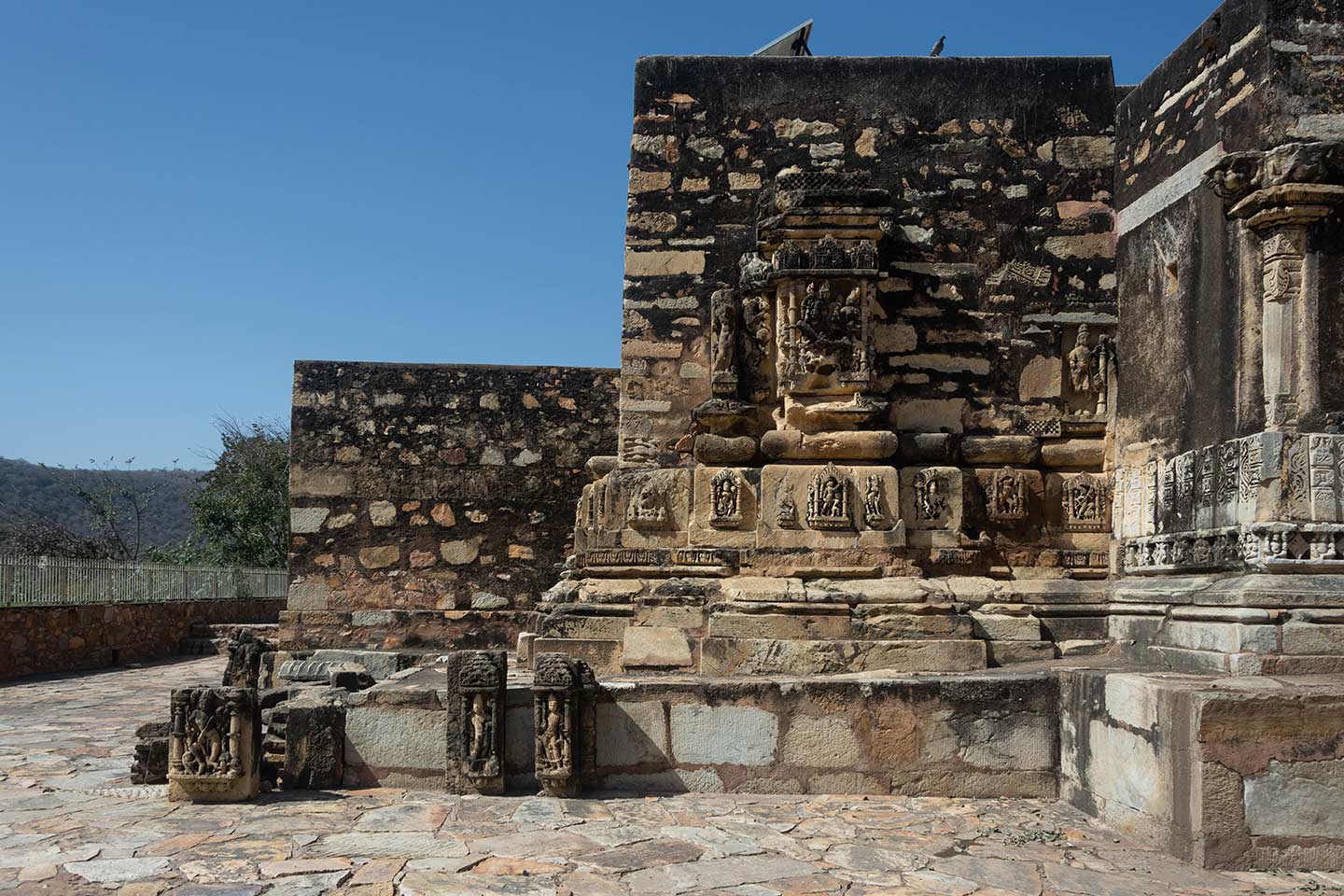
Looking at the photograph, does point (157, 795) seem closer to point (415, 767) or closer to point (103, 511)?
point (415, 767)

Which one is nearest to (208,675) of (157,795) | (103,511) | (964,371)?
(157,795)

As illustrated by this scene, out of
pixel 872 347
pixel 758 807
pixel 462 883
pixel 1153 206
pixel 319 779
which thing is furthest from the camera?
pixel 872 347

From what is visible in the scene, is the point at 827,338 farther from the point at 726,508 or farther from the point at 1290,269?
the point at 1290,269

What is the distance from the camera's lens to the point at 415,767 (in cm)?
586

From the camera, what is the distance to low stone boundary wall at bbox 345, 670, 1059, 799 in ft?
18.8

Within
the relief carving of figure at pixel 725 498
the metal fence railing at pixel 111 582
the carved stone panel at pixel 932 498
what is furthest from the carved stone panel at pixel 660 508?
the metal fence railing at pixel 111 582

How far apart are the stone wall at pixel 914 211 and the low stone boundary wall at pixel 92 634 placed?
31.2 feet

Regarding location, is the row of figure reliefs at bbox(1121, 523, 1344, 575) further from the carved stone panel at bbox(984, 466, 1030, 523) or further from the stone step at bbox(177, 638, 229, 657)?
the stone step at bbox(177, 638, 229, 657)

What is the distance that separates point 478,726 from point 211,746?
51.1 inches

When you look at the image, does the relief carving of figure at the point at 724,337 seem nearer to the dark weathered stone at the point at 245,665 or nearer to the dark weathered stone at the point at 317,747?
the dark weathered stone at the point at 317,747

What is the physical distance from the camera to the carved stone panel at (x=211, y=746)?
5578 mm

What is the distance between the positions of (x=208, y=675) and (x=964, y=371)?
386 inches

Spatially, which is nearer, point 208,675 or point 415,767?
point 415,767

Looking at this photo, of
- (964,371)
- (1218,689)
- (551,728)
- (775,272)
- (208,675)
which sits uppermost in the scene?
(775,272)
